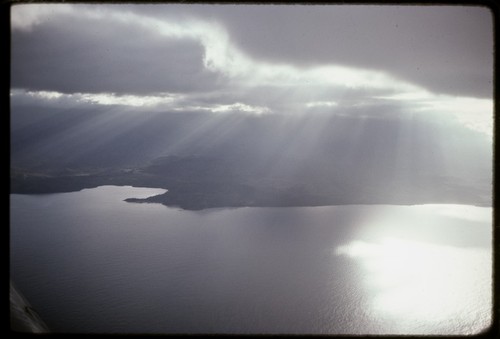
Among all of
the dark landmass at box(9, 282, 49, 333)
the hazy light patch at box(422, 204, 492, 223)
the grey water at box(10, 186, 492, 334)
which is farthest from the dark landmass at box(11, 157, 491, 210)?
the dark landmass at box(9, 282, 49, 333)

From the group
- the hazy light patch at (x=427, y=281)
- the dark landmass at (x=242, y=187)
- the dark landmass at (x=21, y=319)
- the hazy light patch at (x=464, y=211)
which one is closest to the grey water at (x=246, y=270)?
the hazy light patch at (x=427, y=281)

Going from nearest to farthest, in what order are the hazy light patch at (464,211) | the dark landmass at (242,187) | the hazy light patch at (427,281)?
the hazy light patch at (427,281) < the hazy light patch at (464,211) < the dark landmass at (242,187)

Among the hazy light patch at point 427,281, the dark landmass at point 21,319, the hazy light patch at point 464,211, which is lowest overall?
the hazy light patch at point 464,211

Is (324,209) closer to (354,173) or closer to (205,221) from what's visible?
(205,221)

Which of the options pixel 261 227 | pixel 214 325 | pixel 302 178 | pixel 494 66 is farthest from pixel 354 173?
pixel 494 66

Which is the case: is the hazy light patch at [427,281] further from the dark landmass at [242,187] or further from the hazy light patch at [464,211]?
the dark landmass at [242,187]
